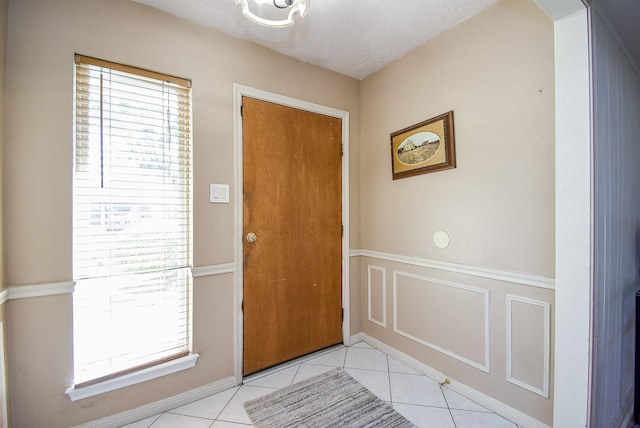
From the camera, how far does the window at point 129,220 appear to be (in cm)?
148

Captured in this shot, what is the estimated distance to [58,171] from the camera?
4.60ft

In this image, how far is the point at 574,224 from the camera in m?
1.06

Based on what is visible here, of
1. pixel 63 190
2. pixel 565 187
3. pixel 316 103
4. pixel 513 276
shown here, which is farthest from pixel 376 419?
pixel 316 103

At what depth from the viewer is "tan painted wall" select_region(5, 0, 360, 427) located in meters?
1.32

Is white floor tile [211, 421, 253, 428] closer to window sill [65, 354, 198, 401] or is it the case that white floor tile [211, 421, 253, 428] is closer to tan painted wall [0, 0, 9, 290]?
window sill [65, 354, 198, 401]

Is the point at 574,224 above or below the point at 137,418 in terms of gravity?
above

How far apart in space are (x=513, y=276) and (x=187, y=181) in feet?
7.02

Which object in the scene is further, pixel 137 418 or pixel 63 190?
pixel 137 418

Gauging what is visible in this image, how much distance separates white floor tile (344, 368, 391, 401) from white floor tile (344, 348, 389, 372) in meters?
0.06

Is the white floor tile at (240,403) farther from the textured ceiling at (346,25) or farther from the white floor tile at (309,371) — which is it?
the textured ceiling at (346,25)

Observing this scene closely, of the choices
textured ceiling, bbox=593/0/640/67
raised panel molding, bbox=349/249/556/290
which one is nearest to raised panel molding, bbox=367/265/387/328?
raised panel molding, bbox=349/249/556/290

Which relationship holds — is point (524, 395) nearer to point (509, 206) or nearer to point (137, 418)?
point (509, 206)

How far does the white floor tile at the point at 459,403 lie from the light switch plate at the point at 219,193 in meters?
2.02

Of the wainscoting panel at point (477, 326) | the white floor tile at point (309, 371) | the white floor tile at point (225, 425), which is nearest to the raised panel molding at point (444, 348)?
the wainscoting panel at point (477, 326)
